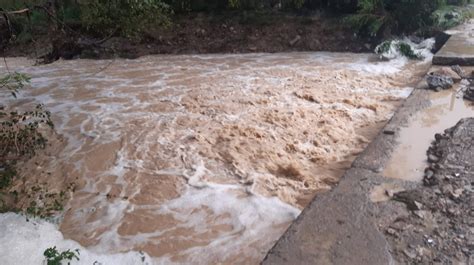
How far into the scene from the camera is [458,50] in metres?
7.80

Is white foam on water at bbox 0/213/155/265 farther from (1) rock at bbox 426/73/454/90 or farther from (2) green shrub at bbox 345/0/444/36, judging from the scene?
(2) green shrub at bbox 345/0/444/36

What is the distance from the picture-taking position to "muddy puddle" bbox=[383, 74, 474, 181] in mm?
3726

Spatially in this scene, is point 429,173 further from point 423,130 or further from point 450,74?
point 450,74

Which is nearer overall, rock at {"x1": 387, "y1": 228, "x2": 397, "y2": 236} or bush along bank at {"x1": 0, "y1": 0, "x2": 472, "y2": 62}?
rock at {"x1": 387, "y1": 228, "x2": 397, "y2": 236}

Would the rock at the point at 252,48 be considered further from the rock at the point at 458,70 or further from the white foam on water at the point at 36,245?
the white foam on water at the point at 36,245

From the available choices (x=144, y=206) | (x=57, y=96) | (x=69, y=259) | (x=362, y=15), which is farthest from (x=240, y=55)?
(x=69, y=259)

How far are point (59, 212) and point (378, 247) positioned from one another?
298cm

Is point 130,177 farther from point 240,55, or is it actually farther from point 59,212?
point 240,55

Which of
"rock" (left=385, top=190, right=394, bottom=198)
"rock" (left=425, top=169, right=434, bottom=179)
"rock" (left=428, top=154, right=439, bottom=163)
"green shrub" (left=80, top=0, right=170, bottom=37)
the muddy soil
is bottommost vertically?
"rock" (left=428, top=154, right=439, bottom=163)

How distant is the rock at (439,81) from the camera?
6.09m

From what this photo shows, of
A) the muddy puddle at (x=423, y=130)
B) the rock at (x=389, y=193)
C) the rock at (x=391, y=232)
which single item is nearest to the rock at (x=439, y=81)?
the muddy puddle at (x=423, y=130)

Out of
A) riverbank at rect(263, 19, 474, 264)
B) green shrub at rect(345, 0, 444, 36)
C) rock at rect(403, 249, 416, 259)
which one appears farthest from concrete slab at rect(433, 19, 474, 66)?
rock at rect(403, 249, 416, 259)

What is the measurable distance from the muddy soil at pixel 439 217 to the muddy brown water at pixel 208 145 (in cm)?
99

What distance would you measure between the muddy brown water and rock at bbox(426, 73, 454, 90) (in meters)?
0.54
